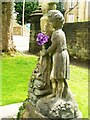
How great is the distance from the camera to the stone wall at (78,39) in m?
8.83

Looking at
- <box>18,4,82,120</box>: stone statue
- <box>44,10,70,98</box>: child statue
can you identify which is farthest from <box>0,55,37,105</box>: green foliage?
<box>44,10,70,98</box>: child statue

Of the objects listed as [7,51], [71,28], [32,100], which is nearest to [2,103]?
[32,100]

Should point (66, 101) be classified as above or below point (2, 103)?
above

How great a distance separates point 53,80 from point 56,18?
0.72 m

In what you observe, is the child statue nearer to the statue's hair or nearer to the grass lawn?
the statue's hair

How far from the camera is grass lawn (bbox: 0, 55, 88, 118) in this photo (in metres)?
4.80

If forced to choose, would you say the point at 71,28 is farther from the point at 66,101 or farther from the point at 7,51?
the point at 66,101

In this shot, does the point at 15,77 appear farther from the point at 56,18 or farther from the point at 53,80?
the point at 56,18

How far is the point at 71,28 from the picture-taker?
31.5 ft

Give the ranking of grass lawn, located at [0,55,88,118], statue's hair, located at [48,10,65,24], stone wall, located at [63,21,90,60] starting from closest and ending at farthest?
statue's hair, located at [48,10,65,24] < grass lawn, located at [0,55,88,118] < stone wall, located at [63,21,90,60]

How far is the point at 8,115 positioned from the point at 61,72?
54.1 inches

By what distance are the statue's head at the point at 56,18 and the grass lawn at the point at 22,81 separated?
1722 mm

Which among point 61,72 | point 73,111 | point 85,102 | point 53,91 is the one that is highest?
point 61,72

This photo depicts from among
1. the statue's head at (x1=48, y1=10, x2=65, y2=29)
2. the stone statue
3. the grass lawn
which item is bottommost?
the grass lawn
